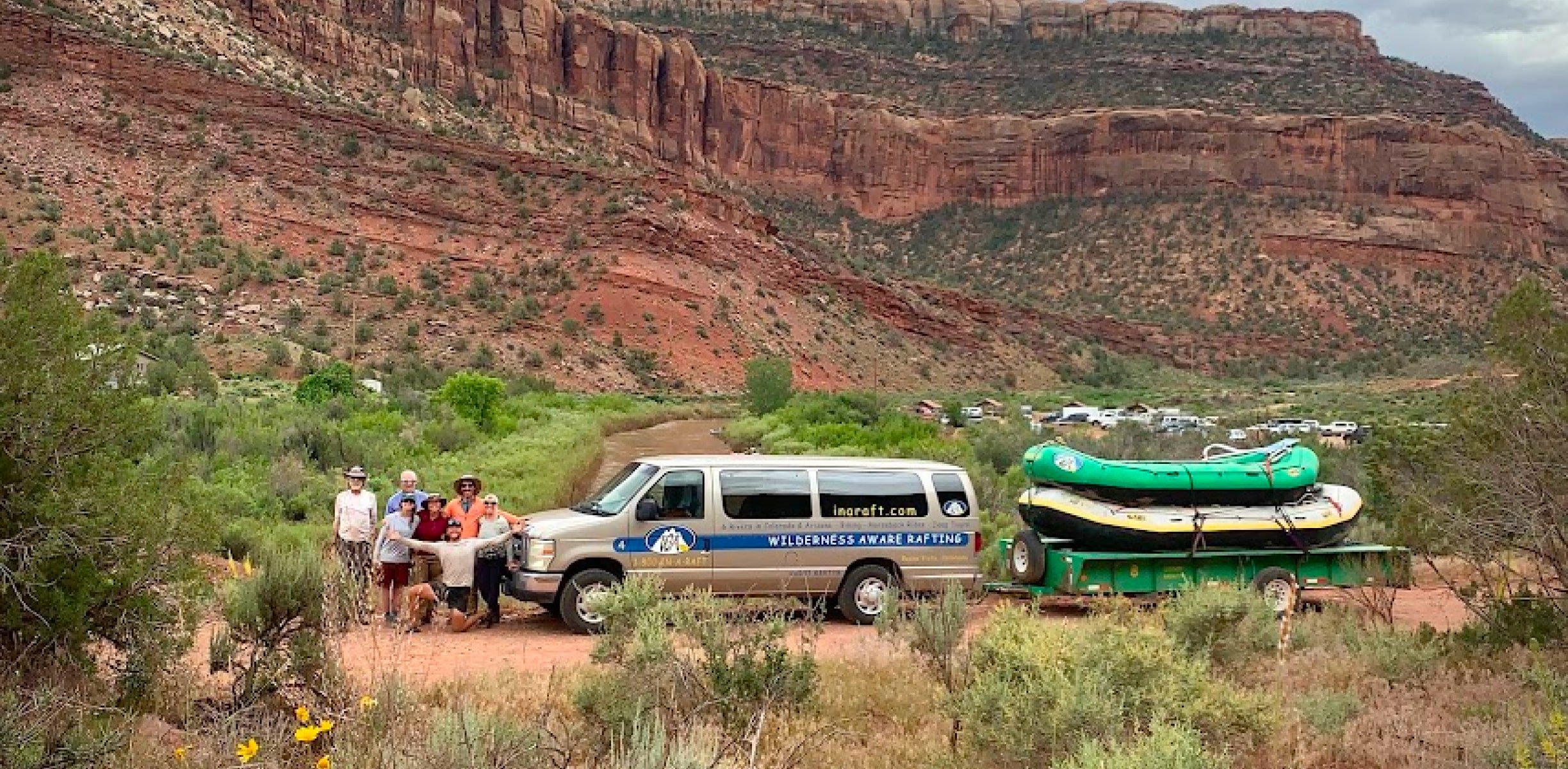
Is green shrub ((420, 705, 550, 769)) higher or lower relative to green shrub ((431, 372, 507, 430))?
lower

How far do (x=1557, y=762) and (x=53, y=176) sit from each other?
55595 millimetres

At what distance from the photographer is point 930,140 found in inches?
4183

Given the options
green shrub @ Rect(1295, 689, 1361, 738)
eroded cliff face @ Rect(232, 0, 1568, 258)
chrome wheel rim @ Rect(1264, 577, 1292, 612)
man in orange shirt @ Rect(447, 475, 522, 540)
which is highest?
eroded cliff face @ Rect(232, 0, 1568, 258)

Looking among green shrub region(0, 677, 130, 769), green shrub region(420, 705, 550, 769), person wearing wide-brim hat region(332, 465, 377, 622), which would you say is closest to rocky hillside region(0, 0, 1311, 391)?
person wearing wide-brim hat region(332, 465, 377, 622)

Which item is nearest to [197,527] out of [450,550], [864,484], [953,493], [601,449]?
[450,550]

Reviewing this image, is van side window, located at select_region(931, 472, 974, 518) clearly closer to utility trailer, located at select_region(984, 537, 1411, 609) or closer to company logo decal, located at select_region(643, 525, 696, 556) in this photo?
utility trailer, located at select_region(984, 537, 1411, 609)

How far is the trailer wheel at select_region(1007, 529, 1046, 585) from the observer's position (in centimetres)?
1098

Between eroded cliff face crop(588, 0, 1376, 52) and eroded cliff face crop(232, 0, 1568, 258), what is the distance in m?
16.1

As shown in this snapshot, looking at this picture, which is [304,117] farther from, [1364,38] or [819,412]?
[1364,38]

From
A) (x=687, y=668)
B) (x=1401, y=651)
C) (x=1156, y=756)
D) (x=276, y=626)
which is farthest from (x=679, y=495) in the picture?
(x=1156, y=756)

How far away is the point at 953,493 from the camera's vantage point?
10953 mm

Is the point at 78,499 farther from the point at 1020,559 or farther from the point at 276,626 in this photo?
the point at 1020,559

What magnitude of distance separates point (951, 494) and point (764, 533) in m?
1.87

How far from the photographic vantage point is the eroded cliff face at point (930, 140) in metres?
86.1
